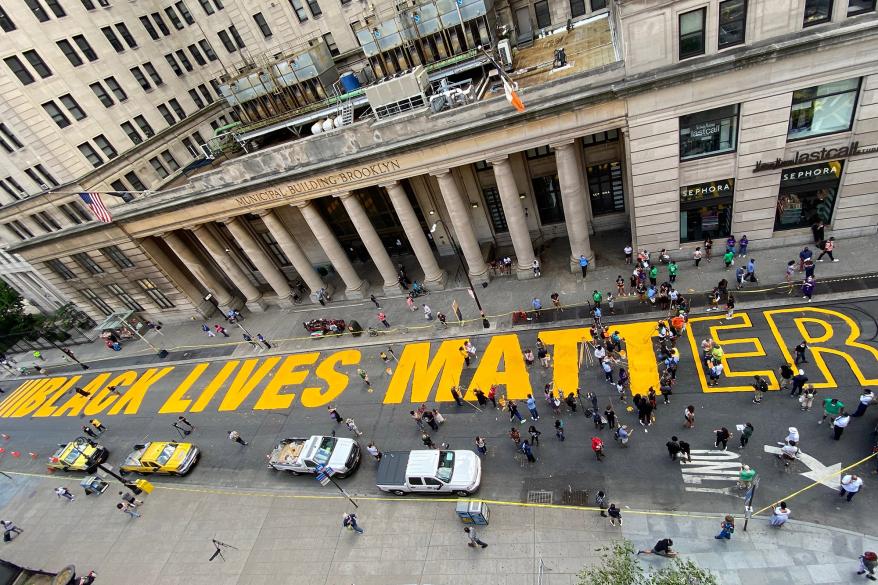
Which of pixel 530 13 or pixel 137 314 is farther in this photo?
pixel 137 314

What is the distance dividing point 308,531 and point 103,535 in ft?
48.1

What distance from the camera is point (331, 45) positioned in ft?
131

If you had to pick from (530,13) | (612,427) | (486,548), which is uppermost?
(530,13)

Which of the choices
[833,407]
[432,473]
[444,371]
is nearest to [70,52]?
[444,371]

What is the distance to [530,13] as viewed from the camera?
34.6 meters

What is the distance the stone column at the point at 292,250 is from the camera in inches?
1510

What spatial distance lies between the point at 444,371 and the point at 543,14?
27639mm

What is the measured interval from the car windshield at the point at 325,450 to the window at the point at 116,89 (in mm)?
37339

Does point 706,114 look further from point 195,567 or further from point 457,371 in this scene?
point 195,567

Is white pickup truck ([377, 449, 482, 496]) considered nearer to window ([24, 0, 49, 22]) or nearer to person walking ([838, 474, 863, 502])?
person walking ([838, 474, 863, 502])

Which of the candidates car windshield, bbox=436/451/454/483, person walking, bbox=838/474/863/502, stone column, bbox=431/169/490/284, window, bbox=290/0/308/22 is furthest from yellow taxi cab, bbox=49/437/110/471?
person walking, bbox=838/474/863/502

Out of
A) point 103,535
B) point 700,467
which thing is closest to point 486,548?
point 700,467

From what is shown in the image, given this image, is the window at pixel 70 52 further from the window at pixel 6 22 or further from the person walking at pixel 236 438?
the person walking at pixel 236 438

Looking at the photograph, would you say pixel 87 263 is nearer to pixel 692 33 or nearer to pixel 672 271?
pixel 672 271
